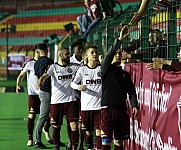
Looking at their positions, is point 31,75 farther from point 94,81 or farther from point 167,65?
point 167,65

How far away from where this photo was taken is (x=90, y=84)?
9547 mm

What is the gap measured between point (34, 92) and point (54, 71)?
1780 mm

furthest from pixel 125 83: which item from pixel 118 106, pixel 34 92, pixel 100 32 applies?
pixel 100 32

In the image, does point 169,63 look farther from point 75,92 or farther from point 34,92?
point 34,92

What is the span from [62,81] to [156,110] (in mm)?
2939

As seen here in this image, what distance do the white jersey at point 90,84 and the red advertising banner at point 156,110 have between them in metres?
0.62

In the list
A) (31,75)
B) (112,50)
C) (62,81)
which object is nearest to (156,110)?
(112,50)

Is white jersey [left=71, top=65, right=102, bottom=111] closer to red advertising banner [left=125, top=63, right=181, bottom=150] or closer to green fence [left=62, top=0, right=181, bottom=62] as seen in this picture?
red advertising banner [left=125, top=63, right=181, bottom=150]

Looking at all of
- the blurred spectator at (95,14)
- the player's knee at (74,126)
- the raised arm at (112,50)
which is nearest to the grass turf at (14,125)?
the player's knee at (74,126)

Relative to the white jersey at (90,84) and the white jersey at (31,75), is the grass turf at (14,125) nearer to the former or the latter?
the white jersey at (31,75)

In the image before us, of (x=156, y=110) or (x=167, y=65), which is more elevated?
(x=167, y=65)

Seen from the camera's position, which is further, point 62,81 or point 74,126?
point 62,81

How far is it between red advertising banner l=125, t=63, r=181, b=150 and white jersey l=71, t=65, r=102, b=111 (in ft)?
2.02

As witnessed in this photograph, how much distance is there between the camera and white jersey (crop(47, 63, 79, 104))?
1044 centimetres
